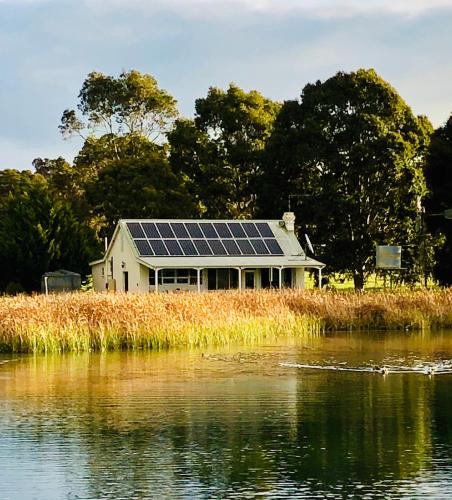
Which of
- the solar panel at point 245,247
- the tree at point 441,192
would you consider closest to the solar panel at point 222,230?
the solar panel at point 245,247

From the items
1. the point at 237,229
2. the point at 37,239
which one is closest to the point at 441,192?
the point at 237,229

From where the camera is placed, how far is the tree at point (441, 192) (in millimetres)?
52375

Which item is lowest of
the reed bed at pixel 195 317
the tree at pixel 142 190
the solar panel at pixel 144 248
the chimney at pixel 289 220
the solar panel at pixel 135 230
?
the reed bed at pixel 195 317

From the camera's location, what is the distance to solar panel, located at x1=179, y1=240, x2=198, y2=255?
4906cm

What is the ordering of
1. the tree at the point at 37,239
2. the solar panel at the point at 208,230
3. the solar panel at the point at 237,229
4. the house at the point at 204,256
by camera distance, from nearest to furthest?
the house at the point at 204,256 < the solar panel at the point at 208,230 < the solar panel at the point at 237,229 < the tree at the point at 37,239

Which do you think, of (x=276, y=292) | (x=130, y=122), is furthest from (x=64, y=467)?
(x=130, y=122)

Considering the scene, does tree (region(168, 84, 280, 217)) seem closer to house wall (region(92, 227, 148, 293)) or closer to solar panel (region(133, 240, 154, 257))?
house wall (region(92, 227, 148, 293))

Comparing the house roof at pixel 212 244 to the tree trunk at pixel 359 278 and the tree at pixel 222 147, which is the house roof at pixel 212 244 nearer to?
the tree trunk at pixel 359 278

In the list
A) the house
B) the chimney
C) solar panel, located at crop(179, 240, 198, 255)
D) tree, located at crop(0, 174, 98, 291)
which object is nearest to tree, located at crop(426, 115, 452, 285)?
the house

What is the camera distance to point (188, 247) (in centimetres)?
4944

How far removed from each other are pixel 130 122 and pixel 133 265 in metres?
24.8

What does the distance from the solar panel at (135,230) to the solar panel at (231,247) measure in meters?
3.82

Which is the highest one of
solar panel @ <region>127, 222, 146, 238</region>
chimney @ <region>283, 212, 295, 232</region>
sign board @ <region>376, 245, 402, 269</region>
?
chimney @ <region>283, 212, 295, 232</region>

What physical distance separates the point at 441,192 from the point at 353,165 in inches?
178
